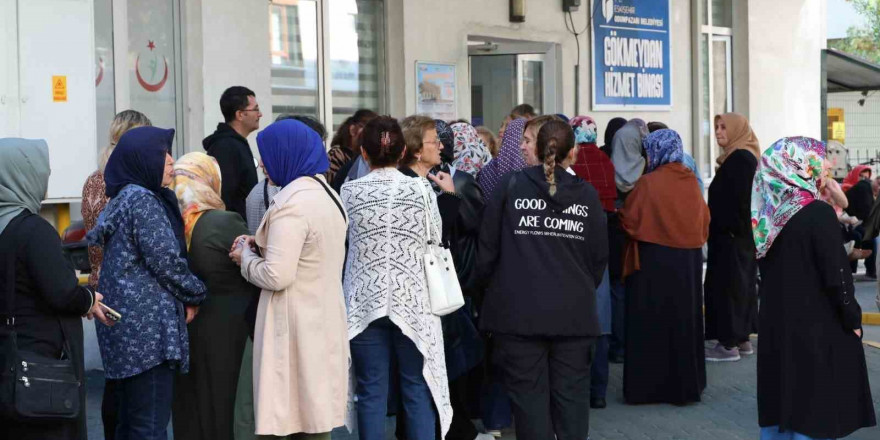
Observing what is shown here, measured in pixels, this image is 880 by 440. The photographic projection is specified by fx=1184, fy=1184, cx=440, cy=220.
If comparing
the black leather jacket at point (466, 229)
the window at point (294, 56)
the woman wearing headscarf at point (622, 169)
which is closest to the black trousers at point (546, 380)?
the black leather jacket at point (466, 229)

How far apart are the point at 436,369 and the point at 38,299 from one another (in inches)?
78.8

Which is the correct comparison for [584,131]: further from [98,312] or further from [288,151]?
[98,312]

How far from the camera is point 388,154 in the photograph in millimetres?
5789

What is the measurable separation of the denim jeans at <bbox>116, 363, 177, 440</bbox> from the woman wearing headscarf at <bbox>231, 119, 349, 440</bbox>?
1.33 feet

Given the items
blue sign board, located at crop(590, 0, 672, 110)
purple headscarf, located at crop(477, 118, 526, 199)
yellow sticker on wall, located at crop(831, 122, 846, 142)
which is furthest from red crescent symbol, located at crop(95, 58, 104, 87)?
yellow sticker on wall, located at crop(831, 122, 846, 142)

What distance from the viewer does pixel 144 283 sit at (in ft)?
16.9

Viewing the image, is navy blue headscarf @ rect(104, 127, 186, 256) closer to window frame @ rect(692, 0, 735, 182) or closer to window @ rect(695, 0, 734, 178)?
window frame @ rect(692, 0, 735, 182)

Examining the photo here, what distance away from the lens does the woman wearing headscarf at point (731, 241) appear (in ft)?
29.5

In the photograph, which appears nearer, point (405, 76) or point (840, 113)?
point (405, 76)

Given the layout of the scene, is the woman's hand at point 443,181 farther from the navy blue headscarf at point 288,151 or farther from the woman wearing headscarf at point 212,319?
the woman wearing headscarf at point 212,319

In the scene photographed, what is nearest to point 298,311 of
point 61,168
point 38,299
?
point 38,299

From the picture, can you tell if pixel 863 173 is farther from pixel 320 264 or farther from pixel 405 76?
pixel 320 264

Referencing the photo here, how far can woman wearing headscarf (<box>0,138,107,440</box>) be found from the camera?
15.3ft

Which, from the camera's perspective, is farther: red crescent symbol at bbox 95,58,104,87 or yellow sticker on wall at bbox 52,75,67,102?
red crescent symbol at bbox 95,58,104,87
